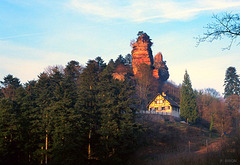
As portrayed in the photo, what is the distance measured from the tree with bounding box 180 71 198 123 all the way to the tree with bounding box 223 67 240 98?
53.5 ft

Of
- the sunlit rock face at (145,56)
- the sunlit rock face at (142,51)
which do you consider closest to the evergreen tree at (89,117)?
the sunlit rock face at (145,56)

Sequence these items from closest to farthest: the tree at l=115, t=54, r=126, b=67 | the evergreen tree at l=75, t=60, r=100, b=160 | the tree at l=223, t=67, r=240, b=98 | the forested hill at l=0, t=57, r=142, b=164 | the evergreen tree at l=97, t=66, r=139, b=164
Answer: the forested hill at l=0, t=57, r=142, b=164 < the evergreen tree at l=97, t=66, r=139, b=164 < the evergreen tree at l=75, t=60, r=100, b=160 < the tree at l=223, t=67, r=240, b=98 < the tree at l=115, t=54, r=126, b=67

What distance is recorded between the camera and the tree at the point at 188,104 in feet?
200

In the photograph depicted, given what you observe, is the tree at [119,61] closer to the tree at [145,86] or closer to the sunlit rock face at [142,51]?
the sunlit rock face at [142,51]

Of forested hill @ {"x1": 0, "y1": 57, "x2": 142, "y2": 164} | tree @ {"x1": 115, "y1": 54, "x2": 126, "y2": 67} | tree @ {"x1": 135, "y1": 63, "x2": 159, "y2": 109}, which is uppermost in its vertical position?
tree @ {"x1": 115, "y1": 54, "x2": 126, "y2": 67}

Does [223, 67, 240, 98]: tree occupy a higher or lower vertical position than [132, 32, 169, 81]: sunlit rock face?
lower

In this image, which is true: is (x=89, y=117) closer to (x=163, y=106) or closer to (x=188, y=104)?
(x=188, y=104)

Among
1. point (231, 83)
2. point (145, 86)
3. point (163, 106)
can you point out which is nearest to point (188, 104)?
point (163, 106)

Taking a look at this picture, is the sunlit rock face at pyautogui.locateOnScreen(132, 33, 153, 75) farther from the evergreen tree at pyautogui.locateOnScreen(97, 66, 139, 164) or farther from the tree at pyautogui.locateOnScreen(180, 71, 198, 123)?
the evergreen tree at pyautogui.locateOnScreen(97, 66, 139, 164)

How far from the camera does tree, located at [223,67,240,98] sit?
71.8 metres

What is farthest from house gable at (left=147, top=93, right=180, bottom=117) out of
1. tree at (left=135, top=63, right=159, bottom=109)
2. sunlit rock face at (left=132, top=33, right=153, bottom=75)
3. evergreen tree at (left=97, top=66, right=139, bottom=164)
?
evergreen tree at (left=97, top=66, right=139, bottom=164)

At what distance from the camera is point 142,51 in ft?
281

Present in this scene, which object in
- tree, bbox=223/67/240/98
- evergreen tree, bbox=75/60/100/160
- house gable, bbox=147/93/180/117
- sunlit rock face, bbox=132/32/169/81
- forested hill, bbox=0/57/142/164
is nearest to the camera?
forested hill, bbox=0/57/142/164

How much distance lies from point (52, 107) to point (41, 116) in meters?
2.92
